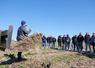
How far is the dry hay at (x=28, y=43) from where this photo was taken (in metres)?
16.0

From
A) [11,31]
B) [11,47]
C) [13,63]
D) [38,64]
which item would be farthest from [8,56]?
[11,31]

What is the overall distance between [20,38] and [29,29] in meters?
0.83

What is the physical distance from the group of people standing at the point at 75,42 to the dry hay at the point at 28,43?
8457 mm

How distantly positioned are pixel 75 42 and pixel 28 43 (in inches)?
440

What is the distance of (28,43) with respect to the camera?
52.7 feet

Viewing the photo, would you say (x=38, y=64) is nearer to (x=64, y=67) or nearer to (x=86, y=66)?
(x=64, y=67)

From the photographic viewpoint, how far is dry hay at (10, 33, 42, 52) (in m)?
16.0

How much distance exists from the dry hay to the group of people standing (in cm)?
846

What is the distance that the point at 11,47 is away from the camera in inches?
604

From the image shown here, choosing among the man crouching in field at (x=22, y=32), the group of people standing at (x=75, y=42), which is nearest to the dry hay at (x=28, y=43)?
the man crouching in field at (x=22, y=32)

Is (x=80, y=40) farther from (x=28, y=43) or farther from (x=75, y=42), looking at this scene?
(x=28, y=43)

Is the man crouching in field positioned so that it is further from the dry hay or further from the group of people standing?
the group of people standing

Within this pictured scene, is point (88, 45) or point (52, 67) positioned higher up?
point (88, 45)

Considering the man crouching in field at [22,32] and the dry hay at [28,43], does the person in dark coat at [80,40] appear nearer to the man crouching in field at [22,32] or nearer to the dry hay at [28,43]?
the man crouching in field at [22,32]
